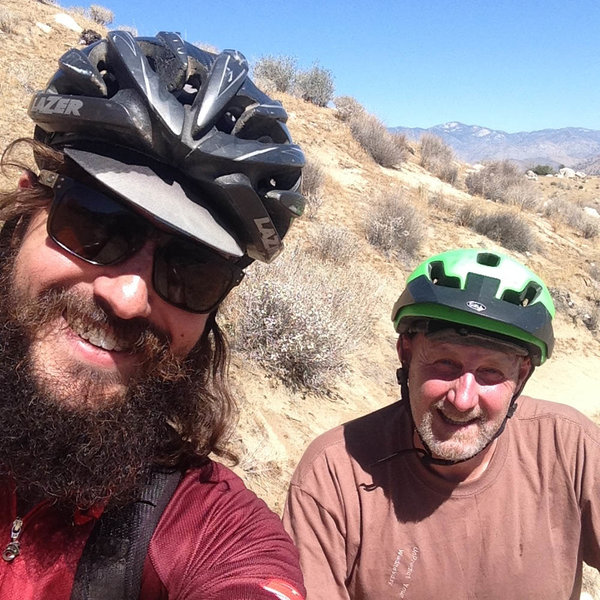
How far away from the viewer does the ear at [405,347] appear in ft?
8.50

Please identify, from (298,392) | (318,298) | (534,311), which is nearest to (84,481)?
(534,311)

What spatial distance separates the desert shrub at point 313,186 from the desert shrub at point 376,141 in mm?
5499

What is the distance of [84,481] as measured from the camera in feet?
4.78

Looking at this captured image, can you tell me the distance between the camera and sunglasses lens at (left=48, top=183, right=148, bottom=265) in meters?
1.51

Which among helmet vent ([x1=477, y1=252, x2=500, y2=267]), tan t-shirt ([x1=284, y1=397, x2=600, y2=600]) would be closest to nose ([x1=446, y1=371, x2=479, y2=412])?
tan t-shirt ([x1=284, y1=397, x2=600, y2=600])

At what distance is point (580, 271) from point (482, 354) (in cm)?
1230

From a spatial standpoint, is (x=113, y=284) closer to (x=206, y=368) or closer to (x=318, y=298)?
(x=206, y=368)

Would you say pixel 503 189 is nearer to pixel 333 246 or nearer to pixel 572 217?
pixel 572 217

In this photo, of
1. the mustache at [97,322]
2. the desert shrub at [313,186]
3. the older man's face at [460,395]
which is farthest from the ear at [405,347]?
the desert shrub at [313,186]

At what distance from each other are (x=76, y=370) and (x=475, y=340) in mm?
1604

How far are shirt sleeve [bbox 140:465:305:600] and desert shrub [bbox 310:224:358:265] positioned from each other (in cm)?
711

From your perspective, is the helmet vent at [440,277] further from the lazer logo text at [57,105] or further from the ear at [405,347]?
the lazer logo text at [57,105]

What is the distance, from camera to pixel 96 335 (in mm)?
1515

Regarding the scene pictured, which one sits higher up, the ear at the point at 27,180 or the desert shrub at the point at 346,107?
the desert shrub at the point at 346,107
